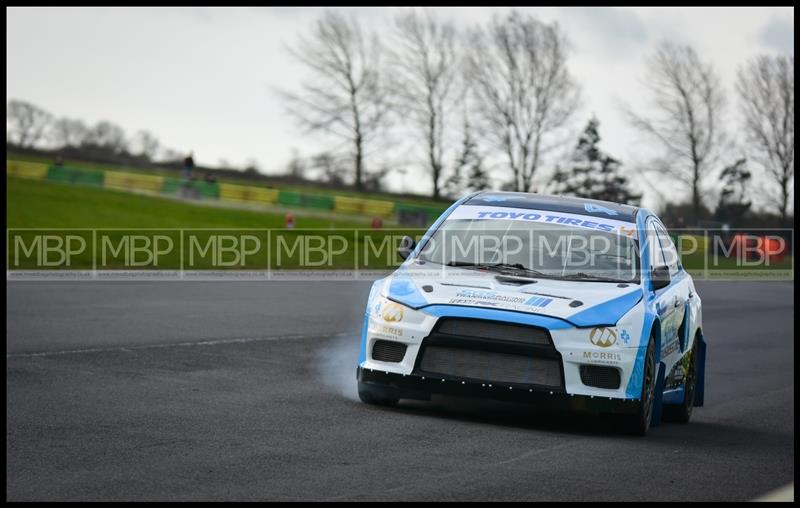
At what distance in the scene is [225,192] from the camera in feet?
217

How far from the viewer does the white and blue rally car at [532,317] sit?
905cm

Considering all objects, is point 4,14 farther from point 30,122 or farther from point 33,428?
point 30,122

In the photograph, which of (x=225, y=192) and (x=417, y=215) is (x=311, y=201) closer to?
(x=225, y=192)

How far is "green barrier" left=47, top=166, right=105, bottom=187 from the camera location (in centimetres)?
7050

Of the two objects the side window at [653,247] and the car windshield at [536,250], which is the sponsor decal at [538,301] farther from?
the side window at [653,247]

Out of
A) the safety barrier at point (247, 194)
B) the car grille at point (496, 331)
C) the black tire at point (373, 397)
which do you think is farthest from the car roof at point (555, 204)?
the safety barrier at point (247, 194)

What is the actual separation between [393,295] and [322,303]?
1247cm

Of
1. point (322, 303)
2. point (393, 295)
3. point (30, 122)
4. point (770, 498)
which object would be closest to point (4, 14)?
point (393, 295)

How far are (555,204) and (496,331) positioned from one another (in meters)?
2.08

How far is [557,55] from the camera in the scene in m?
73.6

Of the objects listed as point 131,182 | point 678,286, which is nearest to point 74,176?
point 131,182

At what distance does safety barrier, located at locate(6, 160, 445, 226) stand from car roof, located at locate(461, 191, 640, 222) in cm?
4734

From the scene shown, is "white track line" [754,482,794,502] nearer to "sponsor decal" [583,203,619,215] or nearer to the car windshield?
the car windshield

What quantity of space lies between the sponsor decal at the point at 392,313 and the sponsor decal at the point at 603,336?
1.35 metres
